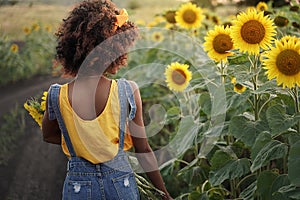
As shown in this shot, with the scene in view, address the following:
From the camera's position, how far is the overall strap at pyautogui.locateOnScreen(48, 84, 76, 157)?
2.40 m

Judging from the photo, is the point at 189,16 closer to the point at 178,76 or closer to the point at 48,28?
the point at 178,76

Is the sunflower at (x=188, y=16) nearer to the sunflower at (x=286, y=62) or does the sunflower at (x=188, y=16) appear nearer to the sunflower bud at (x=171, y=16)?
the sunflower bud at (x=171, y=16)

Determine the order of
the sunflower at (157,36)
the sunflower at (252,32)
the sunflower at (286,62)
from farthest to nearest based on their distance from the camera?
the sunflower at (157,36) → the sunflower at (252,32) → the sunflower at (286,62)

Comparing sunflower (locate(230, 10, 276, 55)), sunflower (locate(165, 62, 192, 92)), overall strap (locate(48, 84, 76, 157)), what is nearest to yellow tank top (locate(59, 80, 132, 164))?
overall strap (locate(48, 84, 76, 157))

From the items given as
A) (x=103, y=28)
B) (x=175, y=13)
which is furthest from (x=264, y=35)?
(x=175, y=13)

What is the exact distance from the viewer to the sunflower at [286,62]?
8.24ft

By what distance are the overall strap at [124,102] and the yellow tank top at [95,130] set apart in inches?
0.6

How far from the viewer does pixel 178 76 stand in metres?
3.62

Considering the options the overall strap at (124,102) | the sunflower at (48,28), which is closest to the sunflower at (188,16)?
the overall strap at (124,102)

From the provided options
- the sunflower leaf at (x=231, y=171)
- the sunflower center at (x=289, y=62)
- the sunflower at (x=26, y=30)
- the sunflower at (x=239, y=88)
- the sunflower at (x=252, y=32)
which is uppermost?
the sunflower at (x=252, y=32)

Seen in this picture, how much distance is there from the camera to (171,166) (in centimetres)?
362

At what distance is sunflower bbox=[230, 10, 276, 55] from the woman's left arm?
0.86 meters

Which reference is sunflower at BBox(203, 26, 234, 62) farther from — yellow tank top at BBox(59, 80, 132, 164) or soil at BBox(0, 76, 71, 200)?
soil at BBox(0, 76, 71, 200)

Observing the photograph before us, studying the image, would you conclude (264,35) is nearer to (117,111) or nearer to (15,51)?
(117,111)
